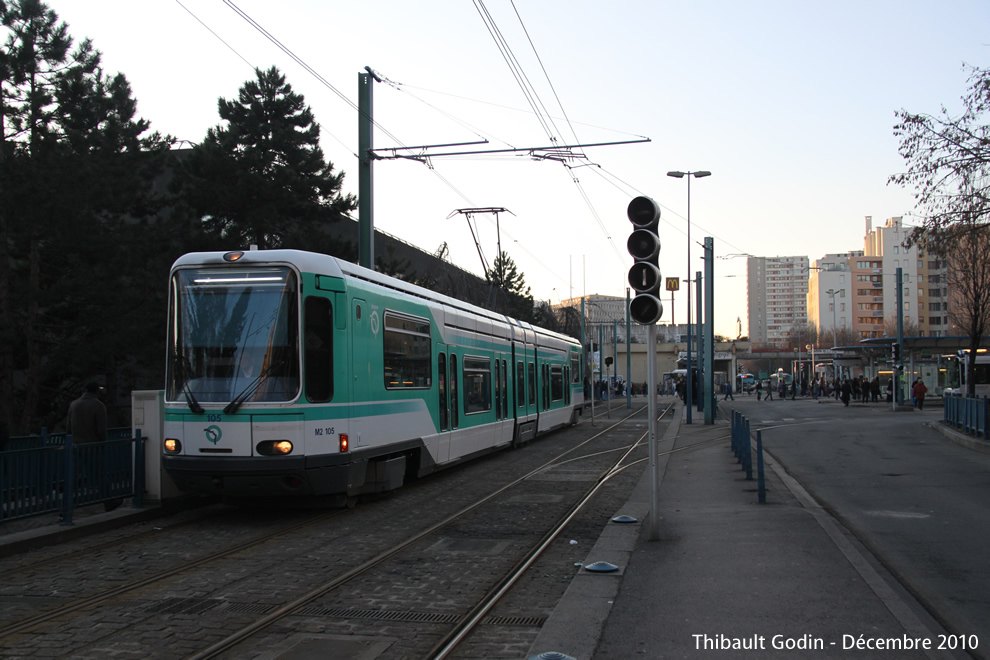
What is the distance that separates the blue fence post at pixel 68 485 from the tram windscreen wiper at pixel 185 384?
56.2 inches

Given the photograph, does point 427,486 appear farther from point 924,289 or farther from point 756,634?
point 924,289

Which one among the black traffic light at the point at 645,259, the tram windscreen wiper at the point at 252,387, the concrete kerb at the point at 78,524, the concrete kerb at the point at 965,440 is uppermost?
the black traffic light at the point at 645,259

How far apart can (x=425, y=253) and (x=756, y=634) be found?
174 ft

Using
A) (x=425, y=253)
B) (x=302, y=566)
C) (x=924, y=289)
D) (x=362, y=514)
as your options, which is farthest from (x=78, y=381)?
(x=924, y=289)

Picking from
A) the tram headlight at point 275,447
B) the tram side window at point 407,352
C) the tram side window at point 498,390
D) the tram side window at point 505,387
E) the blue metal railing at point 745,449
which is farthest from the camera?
the tram side window at point 505,387

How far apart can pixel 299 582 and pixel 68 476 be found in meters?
4.04

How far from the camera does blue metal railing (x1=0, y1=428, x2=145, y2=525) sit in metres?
9.45

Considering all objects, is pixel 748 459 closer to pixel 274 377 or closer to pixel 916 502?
pixel 916 502

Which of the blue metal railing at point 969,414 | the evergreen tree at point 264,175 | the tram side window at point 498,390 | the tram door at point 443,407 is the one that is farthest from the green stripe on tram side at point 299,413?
the evergreen tree at point 264,175

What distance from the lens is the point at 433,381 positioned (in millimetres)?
13945

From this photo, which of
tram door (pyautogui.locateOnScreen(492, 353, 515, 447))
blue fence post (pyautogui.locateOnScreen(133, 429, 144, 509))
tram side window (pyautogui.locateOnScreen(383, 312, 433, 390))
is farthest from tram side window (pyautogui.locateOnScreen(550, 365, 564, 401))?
blue fence post (pyautogui.locateOnScreen(133, 429, 144, 509))

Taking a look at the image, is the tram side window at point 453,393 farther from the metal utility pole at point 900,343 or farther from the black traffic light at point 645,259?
the metal utility pole at point 900,343

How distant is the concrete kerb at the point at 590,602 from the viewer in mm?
5379

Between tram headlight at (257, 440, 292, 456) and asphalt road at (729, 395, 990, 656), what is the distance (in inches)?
249
